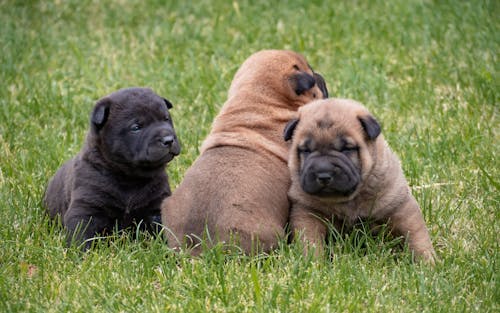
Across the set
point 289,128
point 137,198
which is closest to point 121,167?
point 137,198

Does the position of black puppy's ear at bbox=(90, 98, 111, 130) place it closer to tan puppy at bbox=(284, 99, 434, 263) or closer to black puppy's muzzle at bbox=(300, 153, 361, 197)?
tan puppy at bbox=(284, 99, 434, 263)

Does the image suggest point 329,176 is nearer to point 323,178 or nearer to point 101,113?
point 323,178

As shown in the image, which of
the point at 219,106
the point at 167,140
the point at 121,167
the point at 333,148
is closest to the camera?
the point at 333,148

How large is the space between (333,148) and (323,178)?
254 mm

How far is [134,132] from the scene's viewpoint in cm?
597

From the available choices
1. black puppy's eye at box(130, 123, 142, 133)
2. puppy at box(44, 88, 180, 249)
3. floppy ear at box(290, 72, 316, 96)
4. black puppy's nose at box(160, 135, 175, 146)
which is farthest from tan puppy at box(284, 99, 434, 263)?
black puppy's eye at box(130, 123, 142, 133)

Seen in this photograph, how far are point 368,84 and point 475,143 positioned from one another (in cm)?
163

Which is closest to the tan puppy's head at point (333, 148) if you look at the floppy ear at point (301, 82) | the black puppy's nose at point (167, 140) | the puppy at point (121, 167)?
the floppy ear at point (301, 82)

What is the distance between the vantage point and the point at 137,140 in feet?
19.5

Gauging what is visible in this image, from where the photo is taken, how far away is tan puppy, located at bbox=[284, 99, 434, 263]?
5.46 metres

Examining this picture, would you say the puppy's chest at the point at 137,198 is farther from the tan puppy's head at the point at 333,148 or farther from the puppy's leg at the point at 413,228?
the puppy's leg at the point at 413,228

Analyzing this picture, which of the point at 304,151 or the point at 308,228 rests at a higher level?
the point at 304,151

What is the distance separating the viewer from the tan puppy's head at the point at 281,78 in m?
6.38

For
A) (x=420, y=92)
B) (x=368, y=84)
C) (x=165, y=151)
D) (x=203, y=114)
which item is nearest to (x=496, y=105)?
(x=420, y=92)
